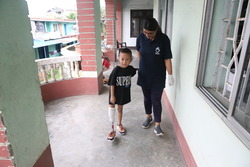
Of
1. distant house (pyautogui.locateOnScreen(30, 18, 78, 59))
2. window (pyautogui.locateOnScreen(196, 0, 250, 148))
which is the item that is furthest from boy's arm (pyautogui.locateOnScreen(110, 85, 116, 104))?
distant house (pyautogui.locateOnScreen(30, 18, 78, 59))

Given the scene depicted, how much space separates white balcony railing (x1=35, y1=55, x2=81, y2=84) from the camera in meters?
3.14

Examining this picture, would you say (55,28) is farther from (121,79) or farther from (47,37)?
(121,79)

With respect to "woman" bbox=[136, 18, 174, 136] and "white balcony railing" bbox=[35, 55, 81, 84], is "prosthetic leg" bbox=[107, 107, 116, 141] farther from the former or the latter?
"white balcony railing" bbox=[35, 55, 81, 84]

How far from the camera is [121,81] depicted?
2.00 meters

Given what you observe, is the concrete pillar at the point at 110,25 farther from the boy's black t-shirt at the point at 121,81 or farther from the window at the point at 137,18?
the boy's black t-shirt at the point at 121,81

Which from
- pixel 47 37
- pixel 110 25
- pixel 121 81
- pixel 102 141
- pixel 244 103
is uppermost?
pixel 110 25

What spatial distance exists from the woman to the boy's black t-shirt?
203 millimetres

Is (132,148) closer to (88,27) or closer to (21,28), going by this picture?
(21,28)

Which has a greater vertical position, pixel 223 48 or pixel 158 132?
pixel 223 48

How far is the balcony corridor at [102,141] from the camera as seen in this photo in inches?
73.5

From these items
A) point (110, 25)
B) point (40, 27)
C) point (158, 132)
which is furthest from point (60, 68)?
point (40, 27)

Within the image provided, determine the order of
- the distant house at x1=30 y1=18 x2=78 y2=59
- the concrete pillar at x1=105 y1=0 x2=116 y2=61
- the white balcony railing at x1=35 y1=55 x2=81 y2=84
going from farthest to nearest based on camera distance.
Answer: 1. the distant house at x1=30 y1=18 x2=78 y2=59
2. the concrete pillar at x1=105 y1=0 x2=116 y2=61
3. the white balcony railing at x1=35 y1=55 x2=81 y2=84

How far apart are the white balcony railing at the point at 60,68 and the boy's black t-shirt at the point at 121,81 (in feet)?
5.46

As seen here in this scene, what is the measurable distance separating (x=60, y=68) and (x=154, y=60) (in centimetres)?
208
